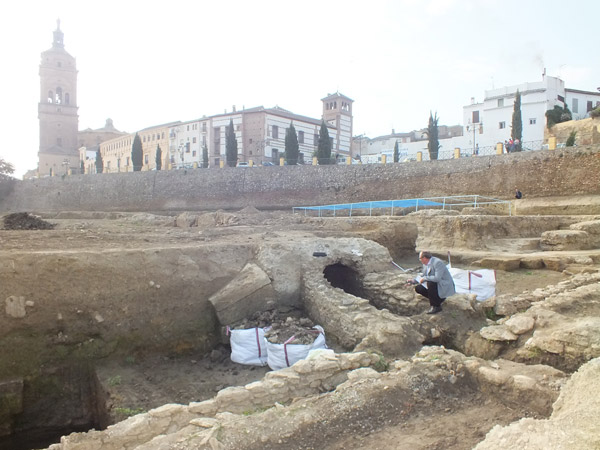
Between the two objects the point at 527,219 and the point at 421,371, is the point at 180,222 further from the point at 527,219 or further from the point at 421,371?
the point at 421,371

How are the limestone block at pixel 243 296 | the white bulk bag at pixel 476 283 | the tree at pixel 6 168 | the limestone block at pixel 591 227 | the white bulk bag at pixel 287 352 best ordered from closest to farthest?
the white bulk bag at pixel 287 352 < the limestone block at pixel 243 296 < the white bulk bag at pixel 476 283 < the limestone block at pixel 591 227 < the tree at pixel 6 168

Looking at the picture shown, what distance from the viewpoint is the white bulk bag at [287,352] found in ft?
18.5

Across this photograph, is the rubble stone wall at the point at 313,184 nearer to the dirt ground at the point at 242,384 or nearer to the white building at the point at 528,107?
the dirt ground at the point at 242,384

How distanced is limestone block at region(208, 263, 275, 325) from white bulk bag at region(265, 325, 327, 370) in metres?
1.13

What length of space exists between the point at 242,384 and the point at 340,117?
1926 inches

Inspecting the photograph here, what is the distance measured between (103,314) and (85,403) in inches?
47.2

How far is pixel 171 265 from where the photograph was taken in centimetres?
692

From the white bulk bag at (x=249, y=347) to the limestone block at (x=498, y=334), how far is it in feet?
9.63

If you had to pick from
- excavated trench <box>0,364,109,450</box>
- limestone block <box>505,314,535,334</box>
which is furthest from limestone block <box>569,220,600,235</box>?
excavated trench <box>0,364,109,450</box>

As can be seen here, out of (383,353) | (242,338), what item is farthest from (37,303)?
(383,353)

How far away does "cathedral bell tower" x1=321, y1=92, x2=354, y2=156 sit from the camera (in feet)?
168

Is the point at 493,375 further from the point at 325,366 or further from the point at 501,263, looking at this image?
the point at 501,263

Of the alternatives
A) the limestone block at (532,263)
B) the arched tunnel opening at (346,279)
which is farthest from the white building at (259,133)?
the arched tunnel opening at (346,279)

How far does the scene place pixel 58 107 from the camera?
62.0 metres
